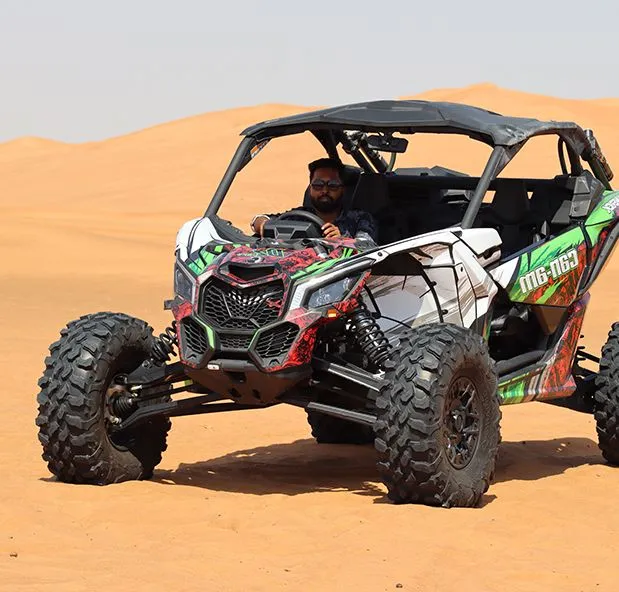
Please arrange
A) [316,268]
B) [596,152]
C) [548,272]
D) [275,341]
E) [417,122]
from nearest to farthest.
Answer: [275,341] < [316,268] < [417,122] < [548,272] < [596,152]

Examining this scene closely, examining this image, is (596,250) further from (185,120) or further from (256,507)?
(185,120)

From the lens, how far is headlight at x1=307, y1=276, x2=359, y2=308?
7848 millimetres

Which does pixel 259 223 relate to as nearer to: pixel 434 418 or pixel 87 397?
pixel 87 397

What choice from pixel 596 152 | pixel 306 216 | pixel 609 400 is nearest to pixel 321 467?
pixel 306 216

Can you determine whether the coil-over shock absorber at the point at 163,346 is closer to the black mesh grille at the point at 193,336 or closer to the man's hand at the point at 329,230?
the black mesh grille at the point at 193,336

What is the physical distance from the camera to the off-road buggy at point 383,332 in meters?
7.81

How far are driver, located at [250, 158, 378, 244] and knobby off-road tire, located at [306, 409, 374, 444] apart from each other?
6.85 ft

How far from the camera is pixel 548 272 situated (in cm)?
931

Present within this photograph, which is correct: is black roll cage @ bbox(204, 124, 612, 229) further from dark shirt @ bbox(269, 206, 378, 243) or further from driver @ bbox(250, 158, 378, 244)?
dark shirt @ bbox(269, 206, 378, 243)

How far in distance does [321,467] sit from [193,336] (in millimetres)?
2237

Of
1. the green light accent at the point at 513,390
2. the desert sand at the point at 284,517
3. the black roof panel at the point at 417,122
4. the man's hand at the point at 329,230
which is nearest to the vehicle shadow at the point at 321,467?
the desert sand at the point at 284,517

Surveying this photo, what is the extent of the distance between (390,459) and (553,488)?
173 cm

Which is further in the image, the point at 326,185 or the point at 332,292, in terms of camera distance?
the point at 326,185

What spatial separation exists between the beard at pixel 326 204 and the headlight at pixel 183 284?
1410 millimetres
